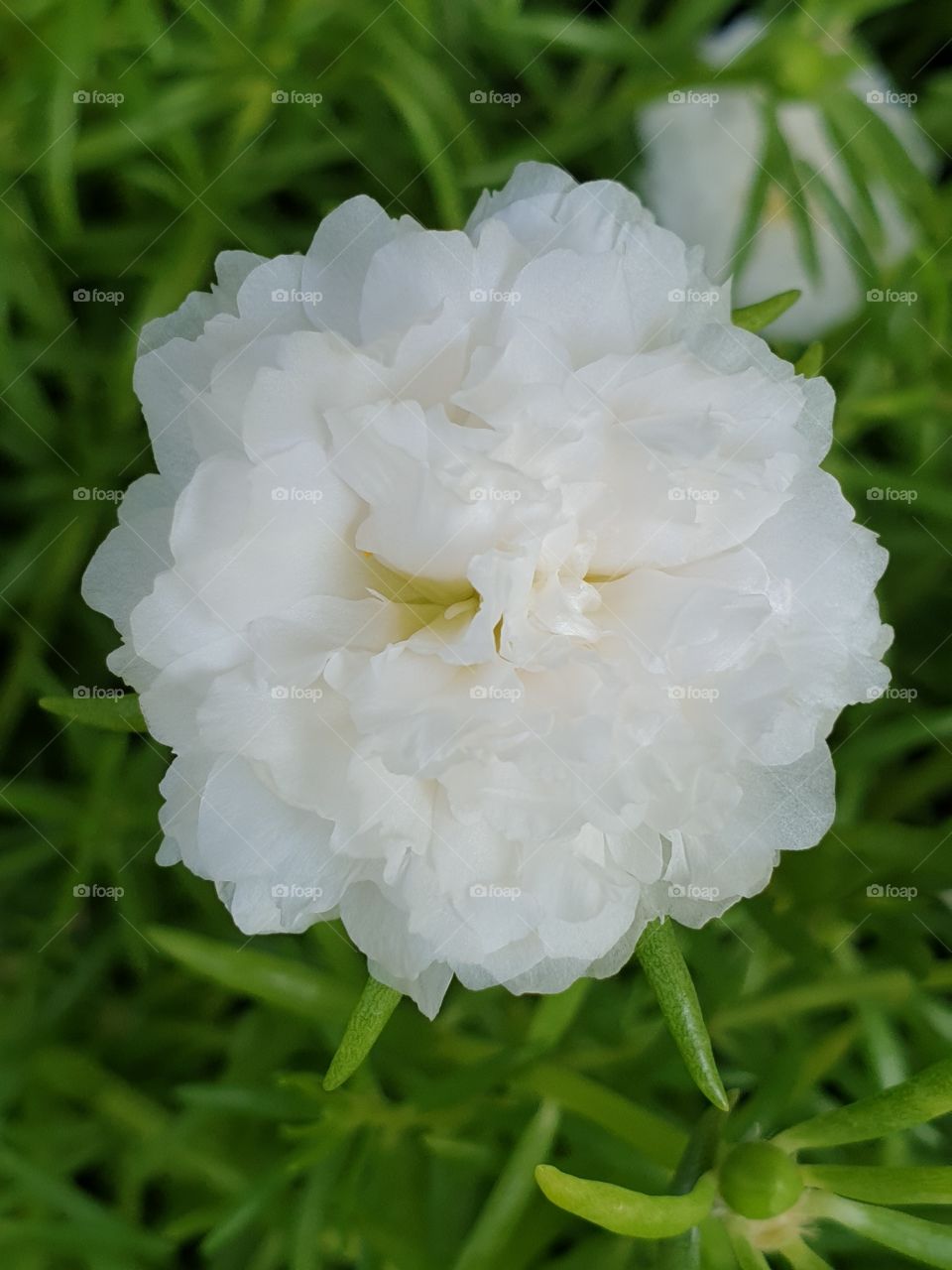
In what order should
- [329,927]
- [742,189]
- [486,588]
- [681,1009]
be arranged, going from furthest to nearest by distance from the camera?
[742,189] → [329,927] → [681,1009] → [486,588]

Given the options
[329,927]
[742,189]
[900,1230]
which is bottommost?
[329,927]

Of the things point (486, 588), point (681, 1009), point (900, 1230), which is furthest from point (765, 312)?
point (900, 1230)

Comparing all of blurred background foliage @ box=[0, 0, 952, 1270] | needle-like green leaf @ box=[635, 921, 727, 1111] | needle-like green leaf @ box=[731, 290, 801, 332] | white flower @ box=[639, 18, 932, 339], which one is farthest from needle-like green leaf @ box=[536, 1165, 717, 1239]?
white flower @ box=[639, 18, 932, 339]

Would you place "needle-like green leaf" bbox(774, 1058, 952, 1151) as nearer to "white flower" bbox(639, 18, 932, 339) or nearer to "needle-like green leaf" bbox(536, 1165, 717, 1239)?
"needle-like green leaf" bbox(536, 1165, 717, 1239)

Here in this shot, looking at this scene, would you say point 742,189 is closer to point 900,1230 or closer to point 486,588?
point 486,588

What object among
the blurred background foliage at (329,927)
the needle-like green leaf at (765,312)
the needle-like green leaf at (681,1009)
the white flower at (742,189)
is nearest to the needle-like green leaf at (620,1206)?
the needle-like green leaf at (681,1009)

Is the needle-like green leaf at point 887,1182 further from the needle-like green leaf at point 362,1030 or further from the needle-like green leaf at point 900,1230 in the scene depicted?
the needle-like green leaf at point 362,1030
